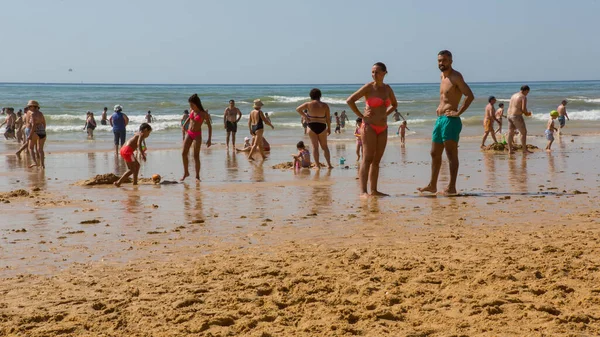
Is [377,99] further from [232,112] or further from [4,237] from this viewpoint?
[232,112]

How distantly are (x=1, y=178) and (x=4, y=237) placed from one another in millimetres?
7638

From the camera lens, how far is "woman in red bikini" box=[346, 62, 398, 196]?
29.8 feet

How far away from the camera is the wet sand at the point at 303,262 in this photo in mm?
4152

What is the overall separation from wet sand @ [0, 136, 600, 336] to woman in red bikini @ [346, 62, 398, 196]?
44cm

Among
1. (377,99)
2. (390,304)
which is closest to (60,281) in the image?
(390,304)

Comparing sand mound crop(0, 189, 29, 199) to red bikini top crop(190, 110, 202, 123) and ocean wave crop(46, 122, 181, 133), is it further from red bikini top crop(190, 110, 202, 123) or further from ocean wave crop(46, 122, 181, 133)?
ocean wave crop(46, 122, 181, 133)

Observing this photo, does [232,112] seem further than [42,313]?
Yes

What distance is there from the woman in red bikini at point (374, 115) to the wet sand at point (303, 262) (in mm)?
439

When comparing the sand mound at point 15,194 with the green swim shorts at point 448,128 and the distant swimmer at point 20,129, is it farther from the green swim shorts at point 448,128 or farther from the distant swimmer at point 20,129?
the distant swimmer at point 20,129

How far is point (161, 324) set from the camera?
4168mm

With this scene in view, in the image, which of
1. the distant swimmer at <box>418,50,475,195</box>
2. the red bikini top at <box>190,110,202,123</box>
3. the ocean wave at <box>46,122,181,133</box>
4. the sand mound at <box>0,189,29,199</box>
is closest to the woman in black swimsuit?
the red bikini top at <box>190,110,202,123</box>

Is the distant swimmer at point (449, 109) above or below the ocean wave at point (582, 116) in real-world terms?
above

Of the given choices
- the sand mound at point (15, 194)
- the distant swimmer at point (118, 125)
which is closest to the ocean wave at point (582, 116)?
the distant swimmer at point (118, 125)

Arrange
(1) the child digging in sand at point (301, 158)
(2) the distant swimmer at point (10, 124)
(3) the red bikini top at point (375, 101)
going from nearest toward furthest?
1. (3) the red bikini top at point (375, 101)
2. (1) the child digging in sand at point (301, 158)
3. (2) the distant swimmer at point (10, 124)
